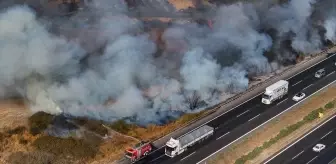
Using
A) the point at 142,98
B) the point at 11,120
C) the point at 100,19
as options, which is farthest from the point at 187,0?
the point at 11,120

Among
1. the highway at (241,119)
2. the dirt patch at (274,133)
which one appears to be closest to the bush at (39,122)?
the highway at (241,119)

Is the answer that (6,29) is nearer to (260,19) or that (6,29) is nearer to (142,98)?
(142,98)

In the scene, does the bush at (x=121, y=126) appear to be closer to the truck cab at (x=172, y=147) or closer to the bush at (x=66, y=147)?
the bush at (x=66, y=147)

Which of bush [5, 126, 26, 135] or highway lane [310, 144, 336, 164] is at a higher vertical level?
bush [5, 126, 26, 135]

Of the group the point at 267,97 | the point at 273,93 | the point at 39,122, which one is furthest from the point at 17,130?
the point at 273,93

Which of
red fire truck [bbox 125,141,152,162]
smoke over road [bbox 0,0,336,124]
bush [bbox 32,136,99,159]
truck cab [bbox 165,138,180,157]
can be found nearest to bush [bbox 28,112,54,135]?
smoke over road [bbox 0,0,336,124]

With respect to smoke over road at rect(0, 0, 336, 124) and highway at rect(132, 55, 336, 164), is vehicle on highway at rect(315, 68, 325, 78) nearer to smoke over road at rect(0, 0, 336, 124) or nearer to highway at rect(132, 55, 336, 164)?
highway at rect(132, 55, 336, 164)
